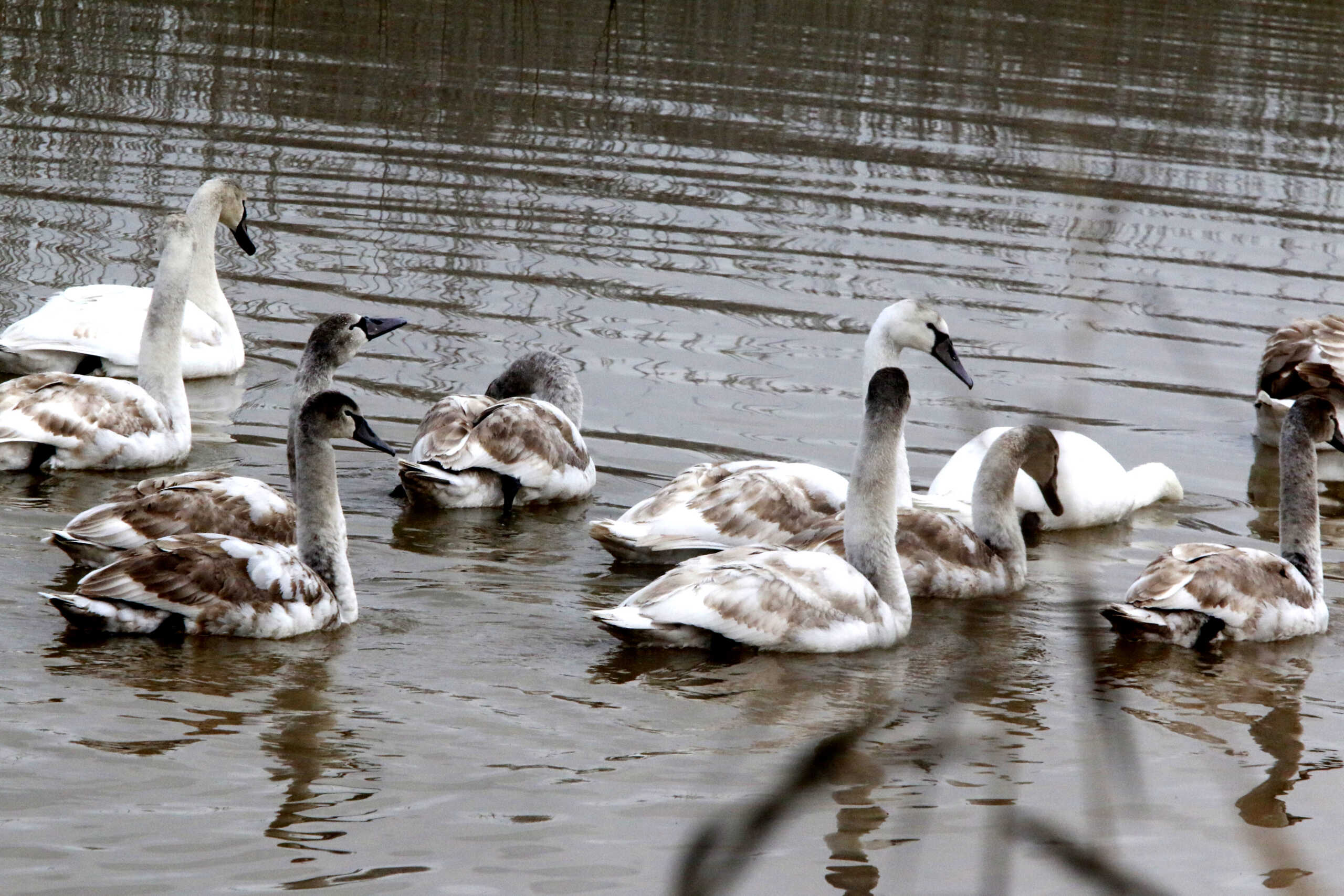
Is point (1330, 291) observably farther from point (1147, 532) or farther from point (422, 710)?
point (422, 710)

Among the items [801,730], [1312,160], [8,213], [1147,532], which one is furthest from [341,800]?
[1312,160]

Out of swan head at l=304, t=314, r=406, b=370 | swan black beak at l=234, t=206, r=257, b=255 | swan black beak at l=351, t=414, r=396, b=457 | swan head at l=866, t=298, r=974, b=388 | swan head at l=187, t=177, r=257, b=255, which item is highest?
swan head at l=187, t=177, r=257, b=255

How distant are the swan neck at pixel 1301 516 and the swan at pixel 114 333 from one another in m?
6.14

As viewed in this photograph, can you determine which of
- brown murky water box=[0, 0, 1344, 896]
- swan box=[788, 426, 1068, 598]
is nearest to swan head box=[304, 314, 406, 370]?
brown murky water box=[0, 0, 1344, 896]

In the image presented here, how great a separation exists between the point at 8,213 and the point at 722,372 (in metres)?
6.24

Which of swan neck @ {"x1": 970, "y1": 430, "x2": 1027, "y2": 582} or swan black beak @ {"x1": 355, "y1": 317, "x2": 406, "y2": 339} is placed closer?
swan neck @ {"x1": 970, "y1": 430, "x2": 1027, "y2": 582}

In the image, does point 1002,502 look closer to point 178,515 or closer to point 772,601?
point 772,601

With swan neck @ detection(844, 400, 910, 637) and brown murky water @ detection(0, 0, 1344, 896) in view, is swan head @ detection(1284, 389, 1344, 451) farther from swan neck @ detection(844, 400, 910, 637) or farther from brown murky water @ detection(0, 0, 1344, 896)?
swan neck @ detection(844, 400, 910, 637)

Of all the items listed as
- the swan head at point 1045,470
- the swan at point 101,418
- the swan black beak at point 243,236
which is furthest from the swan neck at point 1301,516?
the swan black beak at point 243,236

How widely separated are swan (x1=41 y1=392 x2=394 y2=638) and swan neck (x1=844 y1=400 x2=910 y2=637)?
6.67 ft

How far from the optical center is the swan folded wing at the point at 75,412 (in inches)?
334

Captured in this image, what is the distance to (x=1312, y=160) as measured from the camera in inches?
797

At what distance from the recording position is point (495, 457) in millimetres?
8648

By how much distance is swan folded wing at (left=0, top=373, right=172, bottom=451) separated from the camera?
8477mm
